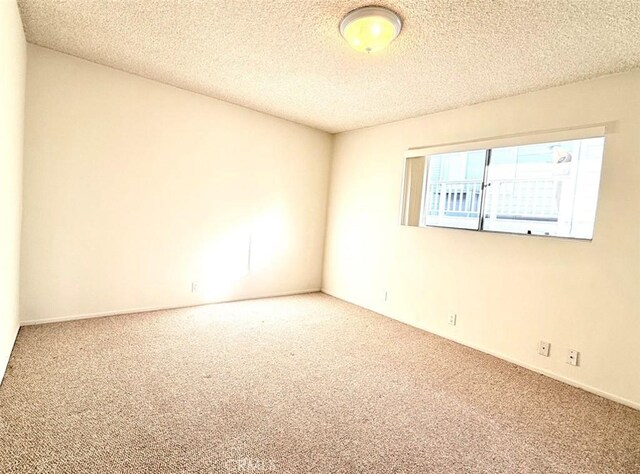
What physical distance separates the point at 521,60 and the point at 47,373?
4006 millimetres

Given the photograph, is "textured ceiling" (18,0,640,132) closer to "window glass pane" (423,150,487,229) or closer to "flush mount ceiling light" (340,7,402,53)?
"flush mount ceiling light" (340,7,402,53)

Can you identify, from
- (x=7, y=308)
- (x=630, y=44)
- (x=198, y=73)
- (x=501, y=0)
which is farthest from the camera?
(x=198, y=73)

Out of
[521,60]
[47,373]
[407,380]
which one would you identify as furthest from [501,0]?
[47,373]

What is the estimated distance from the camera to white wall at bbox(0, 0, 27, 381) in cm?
190

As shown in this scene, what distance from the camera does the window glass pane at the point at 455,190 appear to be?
3422 mm

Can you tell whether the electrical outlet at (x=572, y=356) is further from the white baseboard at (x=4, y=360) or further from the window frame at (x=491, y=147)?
the white baseboard at (x=4, y=360)

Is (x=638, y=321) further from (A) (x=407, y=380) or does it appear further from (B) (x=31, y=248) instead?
(B) (x=31, y=248)

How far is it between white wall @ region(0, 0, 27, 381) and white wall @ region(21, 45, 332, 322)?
0.27m

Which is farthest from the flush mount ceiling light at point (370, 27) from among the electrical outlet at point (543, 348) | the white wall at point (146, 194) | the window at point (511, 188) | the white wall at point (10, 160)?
the electrical outlet at point (543, 348)

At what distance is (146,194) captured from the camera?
3.47 meters

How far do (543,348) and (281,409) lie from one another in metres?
2.28

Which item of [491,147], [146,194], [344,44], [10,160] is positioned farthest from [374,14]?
[146,194]

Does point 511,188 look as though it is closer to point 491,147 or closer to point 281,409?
point 491,147

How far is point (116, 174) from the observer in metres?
3.27
